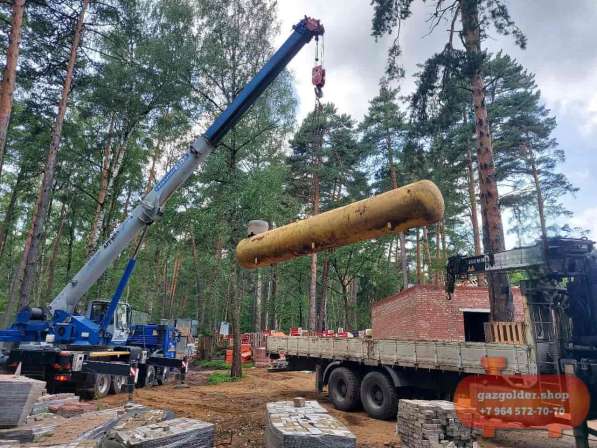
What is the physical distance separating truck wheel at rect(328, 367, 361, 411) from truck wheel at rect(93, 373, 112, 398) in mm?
6403

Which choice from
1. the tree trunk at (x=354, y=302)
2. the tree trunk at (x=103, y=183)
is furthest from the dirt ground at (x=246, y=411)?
the tree trunk at (x=354, y=302)

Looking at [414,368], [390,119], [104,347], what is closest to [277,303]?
[390,119]

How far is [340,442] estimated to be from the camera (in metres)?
4.02

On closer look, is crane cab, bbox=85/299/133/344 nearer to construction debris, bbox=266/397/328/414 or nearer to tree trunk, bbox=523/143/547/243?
construction debris, bbox=266/397/328/414

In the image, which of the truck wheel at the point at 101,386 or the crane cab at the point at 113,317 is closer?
the truck wheel at the point at 101,386

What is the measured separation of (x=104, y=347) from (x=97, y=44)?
11.6m

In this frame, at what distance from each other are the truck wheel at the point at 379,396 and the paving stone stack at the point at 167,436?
504 cm

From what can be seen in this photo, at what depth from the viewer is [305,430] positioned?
425cm

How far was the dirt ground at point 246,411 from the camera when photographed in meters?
6.95

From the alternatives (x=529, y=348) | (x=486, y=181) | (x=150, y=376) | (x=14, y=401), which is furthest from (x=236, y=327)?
(x=529, y=348)

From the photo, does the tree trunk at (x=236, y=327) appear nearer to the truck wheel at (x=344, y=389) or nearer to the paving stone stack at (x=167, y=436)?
the truck wheel at (x=344, y=389)

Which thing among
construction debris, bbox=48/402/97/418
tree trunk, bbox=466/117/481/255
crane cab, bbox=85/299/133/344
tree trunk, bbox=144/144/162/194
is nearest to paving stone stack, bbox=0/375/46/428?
construction debris, bbox=48/402/97/418

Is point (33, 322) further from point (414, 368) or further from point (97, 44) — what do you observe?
point (97, 44)

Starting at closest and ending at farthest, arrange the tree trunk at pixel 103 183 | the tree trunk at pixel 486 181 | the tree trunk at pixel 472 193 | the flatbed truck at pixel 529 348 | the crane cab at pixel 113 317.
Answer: the flatbed truck at pixel 529 348 < the tree trunk at pixel 486 181 < the crane cab at pixel 113 317 < the tree trunk at pixel 103 183 < the tree trunk at pixel 472 193
